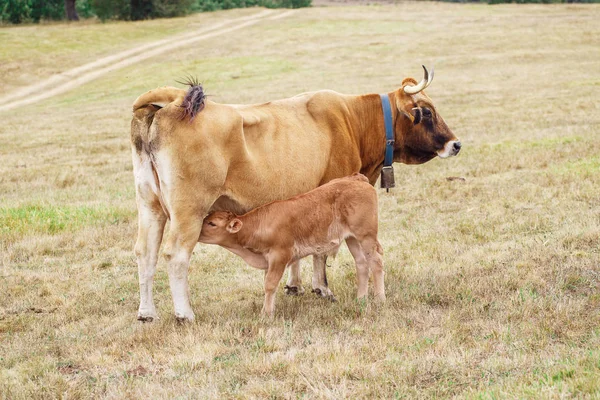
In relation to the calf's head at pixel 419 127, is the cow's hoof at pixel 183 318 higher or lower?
lower

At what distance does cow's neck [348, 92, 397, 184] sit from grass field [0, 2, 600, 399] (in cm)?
137

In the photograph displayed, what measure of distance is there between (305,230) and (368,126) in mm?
1744

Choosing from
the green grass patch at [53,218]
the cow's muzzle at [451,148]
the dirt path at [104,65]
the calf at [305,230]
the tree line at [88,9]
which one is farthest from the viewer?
the tree line at [88,9]

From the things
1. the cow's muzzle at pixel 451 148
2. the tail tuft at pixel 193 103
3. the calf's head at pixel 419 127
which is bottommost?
the cow's muzzle at pixel 451 148

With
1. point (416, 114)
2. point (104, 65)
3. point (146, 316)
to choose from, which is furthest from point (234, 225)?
point (104, 65)

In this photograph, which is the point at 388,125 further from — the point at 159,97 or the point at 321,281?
the point at 159,97

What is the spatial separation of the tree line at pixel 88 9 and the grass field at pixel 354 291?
38908 millimetres

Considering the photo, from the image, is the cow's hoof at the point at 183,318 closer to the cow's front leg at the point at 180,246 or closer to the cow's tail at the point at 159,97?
the cow's front leg at the point at 180,246

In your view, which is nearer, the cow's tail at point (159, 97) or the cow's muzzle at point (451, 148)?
the cow's tail at point (159, 97)

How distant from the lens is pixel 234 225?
6.79 metres

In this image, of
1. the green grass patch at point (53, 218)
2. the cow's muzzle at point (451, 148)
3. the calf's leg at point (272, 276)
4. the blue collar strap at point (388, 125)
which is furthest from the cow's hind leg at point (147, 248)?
the green grass patch at point (53, 218)

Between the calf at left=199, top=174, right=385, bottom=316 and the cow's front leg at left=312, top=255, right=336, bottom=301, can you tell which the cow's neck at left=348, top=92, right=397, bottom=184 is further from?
the cow's front leg at left=312, top=255, right=336, bottom=301

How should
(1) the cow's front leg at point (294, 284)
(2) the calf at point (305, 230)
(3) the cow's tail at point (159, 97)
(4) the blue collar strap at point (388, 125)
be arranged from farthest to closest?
(4) the blue collar strap at point (388, 125) < (1) the cow's front leg at point (294, 284) < (2) the calf at point (305, 230) < (3) the cow's tail at point (159, 97)

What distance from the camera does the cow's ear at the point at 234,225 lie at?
6.75 m
